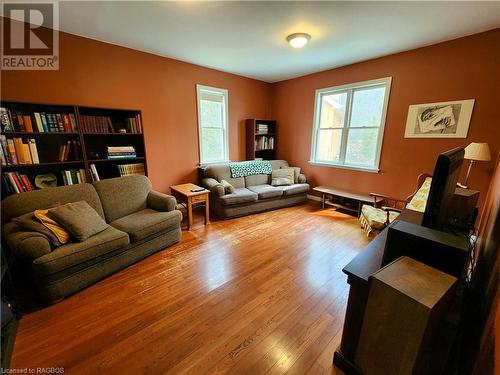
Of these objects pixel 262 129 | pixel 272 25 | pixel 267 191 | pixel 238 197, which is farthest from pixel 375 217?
pixel 262 129

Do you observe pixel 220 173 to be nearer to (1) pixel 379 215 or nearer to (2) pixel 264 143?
(2) pixel 264 143

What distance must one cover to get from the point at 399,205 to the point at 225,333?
3.40 m

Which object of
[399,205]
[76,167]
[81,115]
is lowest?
[399,205]

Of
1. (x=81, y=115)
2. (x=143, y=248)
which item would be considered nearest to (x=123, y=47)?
(x=81, y=115)

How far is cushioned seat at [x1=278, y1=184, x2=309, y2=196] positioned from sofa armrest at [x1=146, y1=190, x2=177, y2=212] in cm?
209

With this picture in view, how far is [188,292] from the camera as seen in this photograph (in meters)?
1.96

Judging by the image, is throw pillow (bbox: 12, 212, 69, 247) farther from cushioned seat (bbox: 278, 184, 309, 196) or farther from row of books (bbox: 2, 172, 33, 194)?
cushioned seat (bbox: 278, 184, 309, 196)

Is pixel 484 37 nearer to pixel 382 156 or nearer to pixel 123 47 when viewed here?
pixel 382 156

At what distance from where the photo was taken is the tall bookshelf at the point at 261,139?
4711 mm

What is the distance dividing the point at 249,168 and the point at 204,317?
9.88 feet

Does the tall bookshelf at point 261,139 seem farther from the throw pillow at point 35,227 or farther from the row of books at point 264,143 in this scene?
the throw pillow at point 35,227

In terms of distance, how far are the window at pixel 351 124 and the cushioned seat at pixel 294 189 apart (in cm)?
63

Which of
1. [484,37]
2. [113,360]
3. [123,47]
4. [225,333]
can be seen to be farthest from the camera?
[123,47]

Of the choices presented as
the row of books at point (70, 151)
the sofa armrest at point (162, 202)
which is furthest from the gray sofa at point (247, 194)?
the row of books at point (70, 151)
